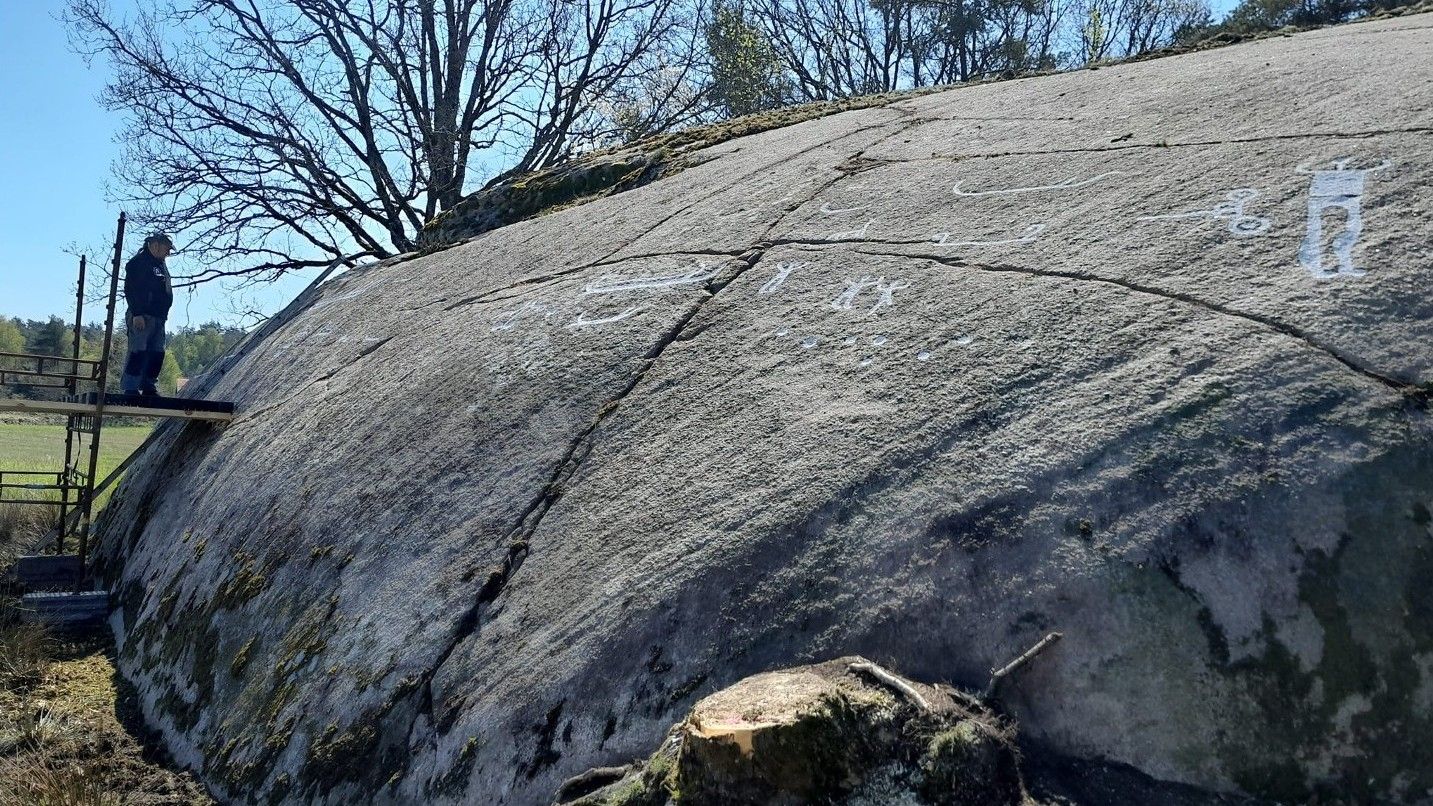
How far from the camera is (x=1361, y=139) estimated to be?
4.20m

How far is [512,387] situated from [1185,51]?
4706 mm

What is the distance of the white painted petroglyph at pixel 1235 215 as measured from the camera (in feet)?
12.7

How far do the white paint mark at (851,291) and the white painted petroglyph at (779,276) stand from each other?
0.35 meters

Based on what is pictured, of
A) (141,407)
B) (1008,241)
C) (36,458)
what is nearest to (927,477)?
(1008,241)

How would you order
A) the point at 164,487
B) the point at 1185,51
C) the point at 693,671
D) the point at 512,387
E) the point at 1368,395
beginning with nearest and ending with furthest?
the point at 1368,395, the point at 693,671, the point at 512,387, the point at 1185,51, the point at 164,487

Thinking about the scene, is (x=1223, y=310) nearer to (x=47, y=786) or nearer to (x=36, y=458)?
(x=47, y=786)

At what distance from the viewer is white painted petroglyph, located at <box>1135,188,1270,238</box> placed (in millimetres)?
3863

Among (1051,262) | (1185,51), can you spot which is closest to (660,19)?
(1185,51)

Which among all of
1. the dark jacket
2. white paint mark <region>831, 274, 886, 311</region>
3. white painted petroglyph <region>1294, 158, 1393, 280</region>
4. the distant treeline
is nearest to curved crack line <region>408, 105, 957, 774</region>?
white paint mark <region>831, 274, 886, 311</region>

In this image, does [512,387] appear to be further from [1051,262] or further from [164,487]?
[164,487]

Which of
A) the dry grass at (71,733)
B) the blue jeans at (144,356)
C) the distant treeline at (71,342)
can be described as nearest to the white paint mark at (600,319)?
the dry grass at (71,733)

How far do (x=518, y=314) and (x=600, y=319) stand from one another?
2.70 ft

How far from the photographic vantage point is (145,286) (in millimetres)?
8281

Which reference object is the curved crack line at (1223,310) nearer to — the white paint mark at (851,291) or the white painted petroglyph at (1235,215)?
the white paint mark at (851,291)
